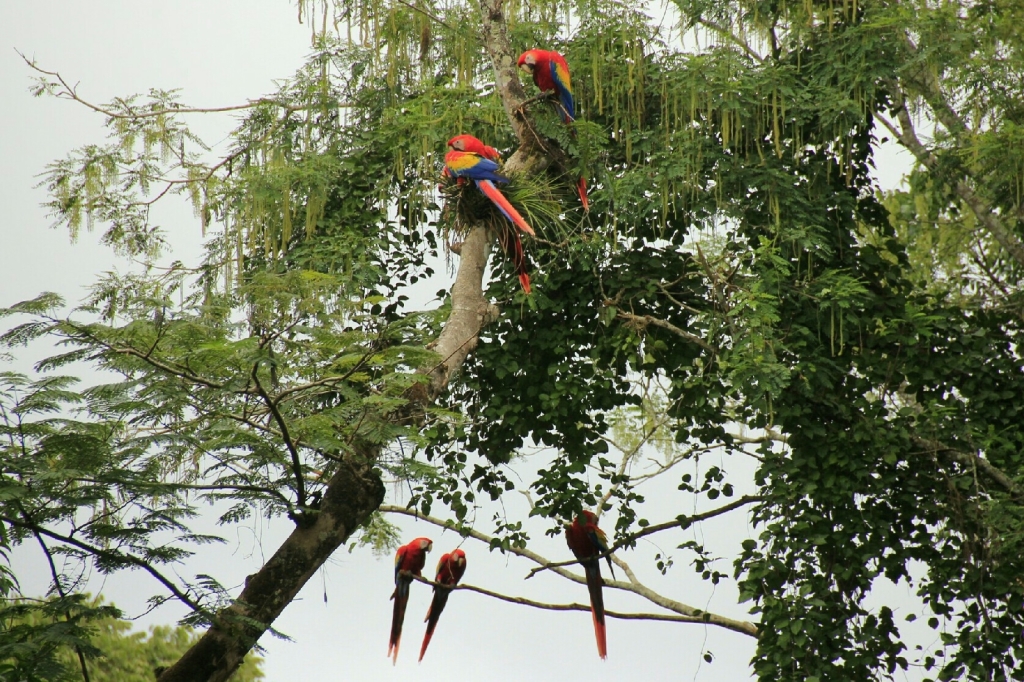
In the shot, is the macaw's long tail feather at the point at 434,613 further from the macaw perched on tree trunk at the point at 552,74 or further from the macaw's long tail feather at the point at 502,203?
the macaw perched on tree trunk at the point at 552,74

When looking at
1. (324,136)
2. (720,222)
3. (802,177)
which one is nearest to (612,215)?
(720,222)

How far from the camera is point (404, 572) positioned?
213 inches

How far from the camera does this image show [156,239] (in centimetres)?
667

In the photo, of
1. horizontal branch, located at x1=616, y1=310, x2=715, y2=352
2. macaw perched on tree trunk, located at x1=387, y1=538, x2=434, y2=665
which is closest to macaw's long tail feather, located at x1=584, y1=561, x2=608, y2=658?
macaw perched on tree trunk, located at x1=387, y1=538, x2=434, y2=665

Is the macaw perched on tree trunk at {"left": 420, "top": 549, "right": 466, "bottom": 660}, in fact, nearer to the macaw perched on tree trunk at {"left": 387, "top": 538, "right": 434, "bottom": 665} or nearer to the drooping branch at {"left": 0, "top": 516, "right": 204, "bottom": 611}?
the macaw perched on tree trunk at {"left": 387, "top": 538, "right": 434, "bottom": 665}

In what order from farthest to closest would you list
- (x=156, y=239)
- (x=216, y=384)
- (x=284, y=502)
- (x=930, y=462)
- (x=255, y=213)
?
1. (x=156, y=239)
2. (x=255, y=213)
3. (x=930, y=462)
4. (x=284, y=502)
5. (x=216, y=384)

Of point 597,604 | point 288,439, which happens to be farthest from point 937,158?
point 288,439

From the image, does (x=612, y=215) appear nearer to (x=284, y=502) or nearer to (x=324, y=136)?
(x=324, y=136)

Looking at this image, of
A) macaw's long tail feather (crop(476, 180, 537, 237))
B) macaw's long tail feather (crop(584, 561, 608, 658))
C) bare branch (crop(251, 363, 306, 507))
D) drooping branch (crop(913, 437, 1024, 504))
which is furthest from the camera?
macaw's long tail feather (crop(584, 561, 608, 658))

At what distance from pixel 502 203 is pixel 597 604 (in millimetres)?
2184

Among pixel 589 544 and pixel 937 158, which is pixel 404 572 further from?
pixel 937 158

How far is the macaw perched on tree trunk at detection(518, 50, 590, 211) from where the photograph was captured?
5.09 m

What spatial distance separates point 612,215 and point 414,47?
1358 millimetres

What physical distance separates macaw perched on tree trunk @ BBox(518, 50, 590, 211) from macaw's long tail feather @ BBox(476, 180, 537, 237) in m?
0.59
